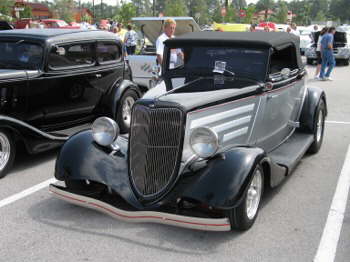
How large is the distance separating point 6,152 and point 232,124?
3026 mm

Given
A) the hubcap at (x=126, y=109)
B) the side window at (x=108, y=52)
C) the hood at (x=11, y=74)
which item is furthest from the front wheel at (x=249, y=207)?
the side window at (x=108, y=52)

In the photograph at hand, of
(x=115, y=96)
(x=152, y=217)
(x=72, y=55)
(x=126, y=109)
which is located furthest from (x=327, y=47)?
(x=152, y=217)

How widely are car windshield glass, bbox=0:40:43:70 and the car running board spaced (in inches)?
143

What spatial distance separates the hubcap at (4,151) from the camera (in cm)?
553

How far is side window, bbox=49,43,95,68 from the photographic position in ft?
21.1

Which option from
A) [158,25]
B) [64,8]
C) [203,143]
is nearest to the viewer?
[203,143]

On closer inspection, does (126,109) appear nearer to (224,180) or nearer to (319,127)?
(319,127)

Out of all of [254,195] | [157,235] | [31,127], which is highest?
[31,127]

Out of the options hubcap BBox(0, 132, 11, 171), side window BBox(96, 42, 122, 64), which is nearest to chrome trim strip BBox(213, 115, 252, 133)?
hubcap BBox(0, 132, 11, 171)

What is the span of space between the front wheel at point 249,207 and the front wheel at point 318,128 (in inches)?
99.0

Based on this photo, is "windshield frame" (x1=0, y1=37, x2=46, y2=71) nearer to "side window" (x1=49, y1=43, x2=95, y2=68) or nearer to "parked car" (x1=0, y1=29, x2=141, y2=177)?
"parked car" (x1=0, y1=29, x2=141, y2=177)

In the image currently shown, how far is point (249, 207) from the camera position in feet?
13.5

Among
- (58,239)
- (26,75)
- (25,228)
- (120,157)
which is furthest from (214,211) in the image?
(26,75)

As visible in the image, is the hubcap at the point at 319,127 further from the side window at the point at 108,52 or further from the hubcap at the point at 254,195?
the side window at the point at 108,52
